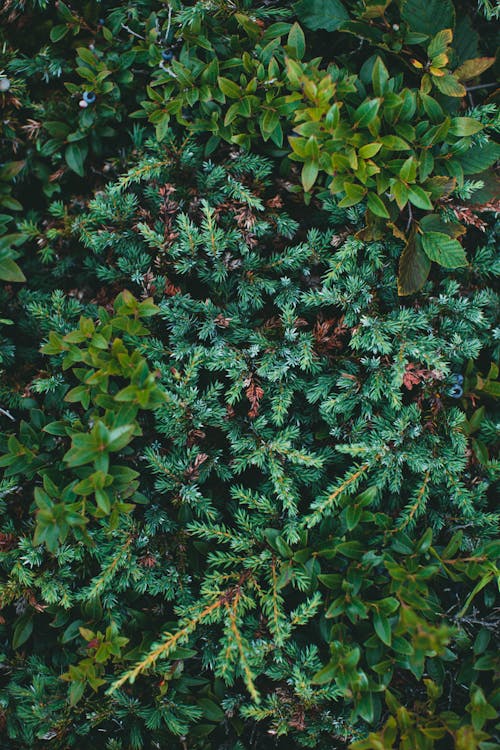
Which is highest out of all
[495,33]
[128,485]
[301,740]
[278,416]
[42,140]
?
[495,33]

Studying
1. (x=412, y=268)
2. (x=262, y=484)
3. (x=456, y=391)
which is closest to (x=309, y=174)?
(x=412, y=268)

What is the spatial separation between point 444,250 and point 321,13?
1.14 meters

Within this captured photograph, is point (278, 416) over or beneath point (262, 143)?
beneath

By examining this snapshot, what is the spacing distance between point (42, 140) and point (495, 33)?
2130mm

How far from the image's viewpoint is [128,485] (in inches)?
83.0

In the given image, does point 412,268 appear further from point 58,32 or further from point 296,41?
point 58,32

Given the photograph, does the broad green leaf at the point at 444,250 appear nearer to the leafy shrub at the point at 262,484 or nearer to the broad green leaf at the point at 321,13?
the leafy shrub at the point at 262,484

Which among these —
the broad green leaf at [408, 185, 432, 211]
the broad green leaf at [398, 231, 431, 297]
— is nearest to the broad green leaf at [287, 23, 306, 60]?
the broad green leaf at [408, 185, 432, 211]

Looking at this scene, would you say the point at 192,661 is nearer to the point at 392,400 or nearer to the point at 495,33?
the point at 392,400

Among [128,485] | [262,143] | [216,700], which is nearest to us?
[128,485]

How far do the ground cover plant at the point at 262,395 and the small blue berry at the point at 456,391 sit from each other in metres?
0.01

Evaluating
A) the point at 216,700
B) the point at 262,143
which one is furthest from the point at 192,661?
the point at 262,143

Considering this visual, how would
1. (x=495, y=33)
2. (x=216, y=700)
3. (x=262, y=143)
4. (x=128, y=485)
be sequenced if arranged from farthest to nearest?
(x=495, y=33), (x=262, y=143), (x=216, y=700), (x=128, y=485)

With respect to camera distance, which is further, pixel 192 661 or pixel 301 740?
pixel 192 661
